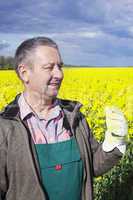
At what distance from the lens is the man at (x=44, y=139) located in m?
2.49

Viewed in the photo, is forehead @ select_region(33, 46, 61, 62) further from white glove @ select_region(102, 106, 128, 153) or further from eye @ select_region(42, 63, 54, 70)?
white glove @ select_region(102, 106, 128, 153)

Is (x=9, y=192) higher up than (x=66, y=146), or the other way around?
(x=66, y=146)

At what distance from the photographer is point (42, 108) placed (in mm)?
2629

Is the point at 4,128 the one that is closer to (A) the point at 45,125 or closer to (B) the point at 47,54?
(A) the point at 45,125

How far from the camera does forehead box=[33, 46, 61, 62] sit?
2.55 metres

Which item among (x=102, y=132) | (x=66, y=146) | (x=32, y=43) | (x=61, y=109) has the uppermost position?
(x=32, y=43)

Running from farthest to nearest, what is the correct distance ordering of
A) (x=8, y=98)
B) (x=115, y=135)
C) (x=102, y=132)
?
(x=8, y=98) → (x=102, y=132) → (x=115, y=135)

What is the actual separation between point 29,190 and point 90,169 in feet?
1.23

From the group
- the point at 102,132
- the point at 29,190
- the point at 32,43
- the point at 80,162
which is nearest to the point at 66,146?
the point at 80,162

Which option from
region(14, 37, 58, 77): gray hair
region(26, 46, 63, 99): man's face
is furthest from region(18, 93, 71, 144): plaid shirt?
region(14, 37, 58, 77): gray hair

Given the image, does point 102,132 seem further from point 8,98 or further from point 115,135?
point 115,135

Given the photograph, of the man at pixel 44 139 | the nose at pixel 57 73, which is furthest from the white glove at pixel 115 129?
the nose at pixel 57 73

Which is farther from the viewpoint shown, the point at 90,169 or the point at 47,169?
the point at 90,169

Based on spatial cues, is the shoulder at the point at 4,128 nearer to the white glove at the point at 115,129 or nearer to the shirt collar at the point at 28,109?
the shirt collar at the point at 28,109
